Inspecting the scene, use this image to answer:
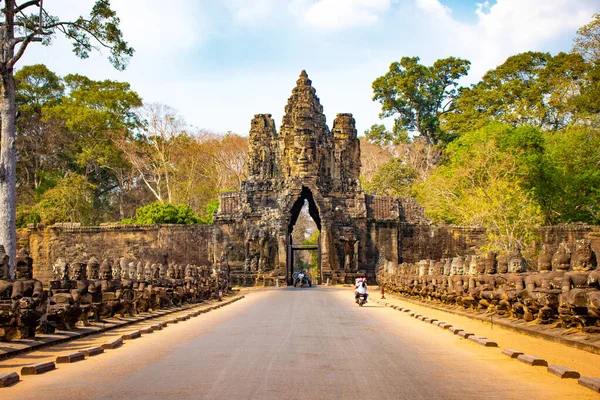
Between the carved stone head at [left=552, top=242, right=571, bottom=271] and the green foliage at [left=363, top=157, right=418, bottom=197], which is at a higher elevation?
the green foliage at [left=363, top=157, right=418, bottom=197]

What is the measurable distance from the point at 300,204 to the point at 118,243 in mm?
12769

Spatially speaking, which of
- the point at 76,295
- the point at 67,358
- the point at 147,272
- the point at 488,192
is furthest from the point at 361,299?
the point at 488,192

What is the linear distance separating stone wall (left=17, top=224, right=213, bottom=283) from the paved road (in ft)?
106

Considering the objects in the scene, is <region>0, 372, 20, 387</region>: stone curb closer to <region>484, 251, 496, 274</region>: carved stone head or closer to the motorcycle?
<region>484, 251, 496, 274</region>: carved stone head

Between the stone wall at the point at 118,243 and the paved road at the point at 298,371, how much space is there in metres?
32.2

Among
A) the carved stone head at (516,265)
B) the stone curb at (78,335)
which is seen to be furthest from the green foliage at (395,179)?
the carved stone head at (516,265)

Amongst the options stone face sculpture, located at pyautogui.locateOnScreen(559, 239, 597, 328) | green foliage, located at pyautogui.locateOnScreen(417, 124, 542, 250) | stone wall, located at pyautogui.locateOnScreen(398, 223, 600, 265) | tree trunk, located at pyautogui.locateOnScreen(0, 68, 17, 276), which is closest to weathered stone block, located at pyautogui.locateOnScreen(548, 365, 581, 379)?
stone face sculpture, located at pyautogui.locateOnScreen(559, 239, 597, 328)

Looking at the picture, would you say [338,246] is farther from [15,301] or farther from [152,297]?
[15,301]

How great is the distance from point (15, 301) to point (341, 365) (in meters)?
5.38

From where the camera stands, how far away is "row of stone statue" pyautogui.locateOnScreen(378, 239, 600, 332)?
10375mm

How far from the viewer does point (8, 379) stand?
718 centimetres

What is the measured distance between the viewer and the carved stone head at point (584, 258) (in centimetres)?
1109

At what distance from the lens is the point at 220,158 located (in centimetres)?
6356

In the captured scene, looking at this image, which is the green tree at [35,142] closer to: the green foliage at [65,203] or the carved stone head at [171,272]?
the green foliage at [65,203]
